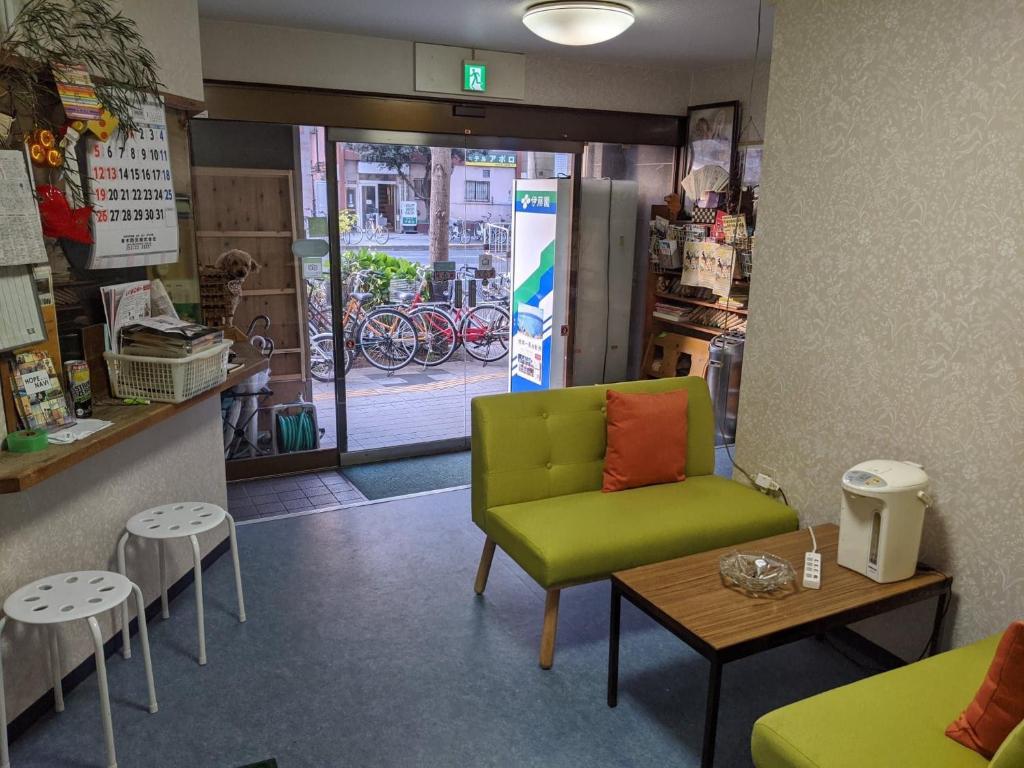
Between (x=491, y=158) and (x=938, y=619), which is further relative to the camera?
(x=491, y=158)

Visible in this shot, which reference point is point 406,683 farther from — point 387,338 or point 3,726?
point 387,338

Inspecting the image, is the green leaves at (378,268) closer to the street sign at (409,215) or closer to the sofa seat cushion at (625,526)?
the street sign at (409,215)

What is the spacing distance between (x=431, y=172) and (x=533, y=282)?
1.03 metres

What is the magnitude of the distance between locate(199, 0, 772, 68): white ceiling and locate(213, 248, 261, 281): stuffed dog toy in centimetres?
→ 118

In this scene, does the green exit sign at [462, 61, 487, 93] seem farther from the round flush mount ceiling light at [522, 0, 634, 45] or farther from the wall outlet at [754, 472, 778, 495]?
the wall outlet at [754, 472, 778, 495]

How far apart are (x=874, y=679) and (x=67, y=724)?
2.33 m

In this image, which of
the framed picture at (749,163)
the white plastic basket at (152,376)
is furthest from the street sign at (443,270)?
the white plastic basket at (152,376)

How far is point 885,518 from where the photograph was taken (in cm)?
232

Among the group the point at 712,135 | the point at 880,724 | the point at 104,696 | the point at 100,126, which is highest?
the point at 712,135

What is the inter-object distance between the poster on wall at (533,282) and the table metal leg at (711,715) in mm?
Result: 3419

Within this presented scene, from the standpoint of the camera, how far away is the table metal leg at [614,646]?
2.41 metres

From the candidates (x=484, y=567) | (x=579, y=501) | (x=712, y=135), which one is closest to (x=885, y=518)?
(x=579, y=501)

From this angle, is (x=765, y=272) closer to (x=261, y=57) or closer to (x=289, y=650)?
(x=289, y=650)

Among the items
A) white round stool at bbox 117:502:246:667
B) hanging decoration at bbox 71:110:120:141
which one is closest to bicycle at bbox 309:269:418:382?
white round stool at bbox 117:502:246:667
